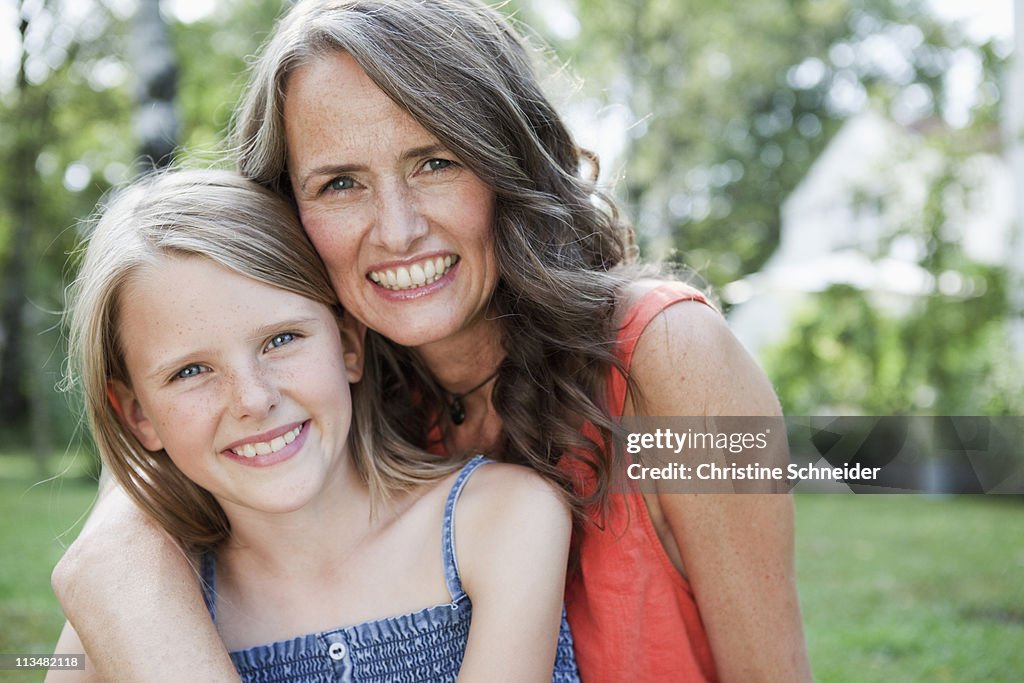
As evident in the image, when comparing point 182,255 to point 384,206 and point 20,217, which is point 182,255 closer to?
point 384,206

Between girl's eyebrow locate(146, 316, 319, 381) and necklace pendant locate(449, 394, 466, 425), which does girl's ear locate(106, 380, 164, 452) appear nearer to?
girl's eyebrow locate(146, 316, 319, 381)

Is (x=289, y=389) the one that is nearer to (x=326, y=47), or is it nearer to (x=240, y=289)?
(x=240, y=289)

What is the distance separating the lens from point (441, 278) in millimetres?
2348

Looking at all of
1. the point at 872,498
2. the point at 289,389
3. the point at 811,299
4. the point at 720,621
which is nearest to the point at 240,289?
the point at 289,389

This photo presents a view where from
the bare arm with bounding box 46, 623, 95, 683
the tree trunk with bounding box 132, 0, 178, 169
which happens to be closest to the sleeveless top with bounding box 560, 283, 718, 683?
the bare arm with bounding box 46, 623, 95, 683

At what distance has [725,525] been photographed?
2295mm

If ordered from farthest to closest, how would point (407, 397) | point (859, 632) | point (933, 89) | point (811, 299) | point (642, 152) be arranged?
point (933, 89) < point (642, 152) < point (811, 299) < point (859, 632) < point (407, 397)

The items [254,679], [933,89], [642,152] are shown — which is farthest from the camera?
[933,89]

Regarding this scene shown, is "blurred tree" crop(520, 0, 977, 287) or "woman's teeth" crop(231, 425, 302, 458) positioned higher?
"blurred tree" crop(520, 0, 977, 287)

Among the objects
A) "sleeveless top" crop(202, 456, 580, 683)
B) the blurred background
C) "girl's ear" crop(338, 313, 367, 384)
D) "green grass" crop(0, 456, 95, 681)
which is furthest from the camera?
the blurred background

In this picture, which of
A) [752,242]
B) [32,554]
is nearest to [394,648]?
[32,554]

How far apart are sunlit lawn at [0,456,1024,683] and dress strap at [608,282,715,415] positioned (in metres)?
1.50

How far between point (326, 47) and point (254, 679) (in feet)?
4.89

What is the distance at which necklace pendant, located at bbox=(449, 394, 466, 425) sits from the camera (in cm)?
271
